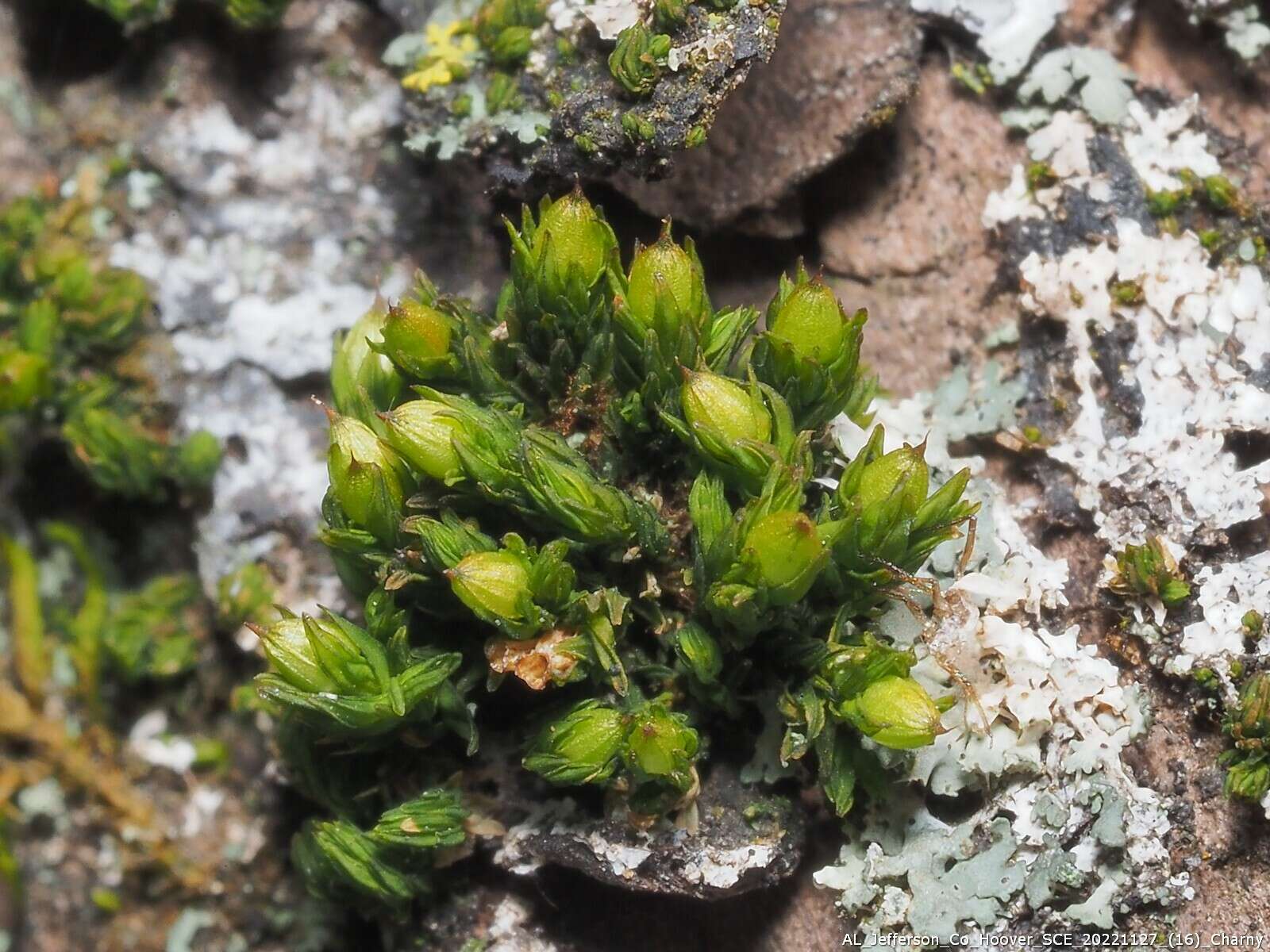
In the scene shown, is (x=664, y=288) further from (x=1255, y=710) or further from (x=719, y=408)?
(x=1255, y=710)

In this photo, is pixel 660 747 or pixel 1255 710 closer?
pixel 660 747

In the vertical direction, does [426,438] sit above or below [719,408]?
below

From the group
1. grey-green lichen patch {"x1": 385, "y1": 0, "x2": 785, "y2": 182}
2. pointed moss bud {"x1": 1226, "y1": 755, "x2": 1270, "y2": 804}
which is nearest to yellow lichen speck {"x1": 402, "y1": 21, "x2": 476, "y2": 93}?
grey-green lichen patch {"x1": 385, "y1": 0, "x2": 785, "y2": 182}

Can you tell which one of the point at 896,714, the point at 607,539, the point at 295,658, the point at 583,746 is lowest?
the point at 295,658

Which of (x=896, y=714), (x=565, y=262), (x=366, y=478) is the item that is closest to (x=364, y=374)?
(x=366, y=478)

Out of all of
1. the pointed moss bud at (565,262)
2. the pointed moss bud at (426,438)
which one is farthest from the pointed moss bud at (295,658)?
the pointed moss bud at (565,262)

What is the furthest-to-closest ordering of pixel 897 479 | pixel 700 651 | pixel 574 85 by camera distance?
1. pixel 574 85
2. pixel 700 651
3. pixel 897 479

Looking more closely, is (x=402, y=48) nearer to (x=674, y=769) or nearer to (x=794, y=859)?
(x=674, y=769)

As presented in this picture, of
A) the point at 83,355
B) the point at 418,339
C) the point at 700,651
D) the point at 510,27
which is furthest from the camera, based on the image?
the point at 83,355
